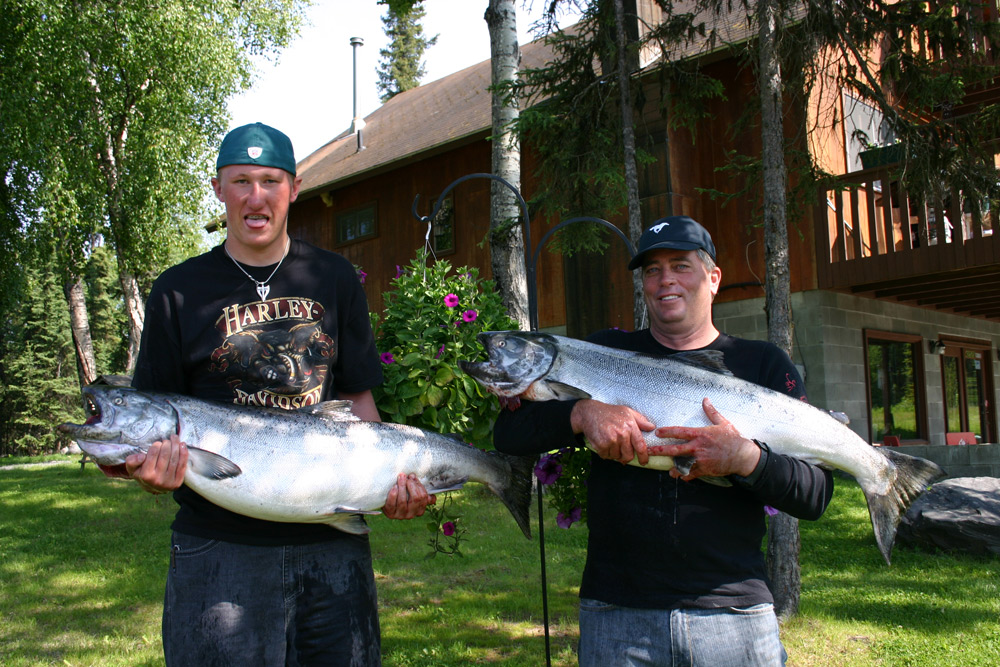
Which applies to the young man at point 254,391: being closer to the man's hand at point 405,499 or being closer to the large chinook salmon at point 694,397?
the man's hand at point 405,499

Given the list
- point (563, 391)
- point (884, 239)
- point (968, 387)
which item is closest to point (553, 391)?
point (563, 391)

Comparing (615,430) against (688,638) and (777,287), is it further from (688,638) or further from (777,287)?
(777,287)

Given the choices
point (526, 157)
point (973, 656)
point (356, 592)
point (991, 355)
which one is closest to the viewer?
point (356, 592)

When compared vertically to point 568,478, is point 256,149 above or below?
above

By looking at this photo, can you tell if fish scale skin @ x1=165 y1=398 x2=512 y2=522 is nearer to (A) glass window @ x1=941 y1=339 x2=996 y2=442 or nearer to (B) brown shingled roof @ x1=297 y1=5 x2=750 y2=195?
(B) brown shingled roof @ x1=297 y1=5 x2=750 y2=195

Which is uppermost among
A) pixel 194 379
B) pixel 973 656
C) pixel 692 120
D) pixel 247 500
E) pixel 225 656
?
pixel 692 120

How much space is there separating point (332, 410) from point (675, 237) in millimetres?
1433

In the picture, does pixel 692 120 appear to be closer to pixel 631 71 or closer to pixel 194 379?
pixel 631 71

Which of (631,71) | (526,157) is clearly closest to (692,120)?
(631,71)

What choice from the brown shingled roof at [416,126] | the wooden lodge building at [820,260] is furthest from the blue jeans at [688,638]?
the brown shingled roof at [416,126]

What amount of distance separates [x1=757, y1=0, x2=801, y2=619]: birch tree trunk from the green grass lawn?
0.32m

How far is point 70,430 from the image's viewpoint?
2.59 m

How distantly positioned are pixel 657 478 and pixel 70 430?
2.01m

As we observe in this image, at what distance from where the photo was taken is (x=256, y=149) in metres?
2.78
